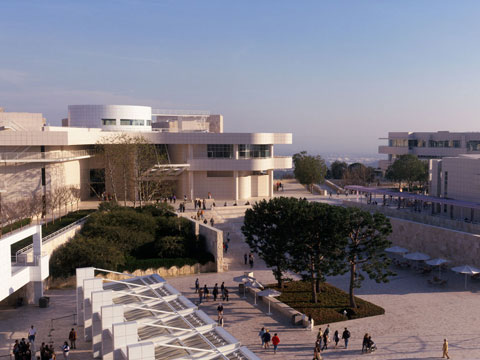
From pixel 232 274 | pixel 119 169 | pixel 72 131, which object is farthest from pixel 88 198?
pixel 232 274

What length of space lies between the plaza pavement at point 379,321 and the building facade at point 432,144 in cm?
6431

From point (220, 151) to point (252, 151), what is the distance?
14.8ft

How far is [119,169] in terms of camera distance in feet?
184

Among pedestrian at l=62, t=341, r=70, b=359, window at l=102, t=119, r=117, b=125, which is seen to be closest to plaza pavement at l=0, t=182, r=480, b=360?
pedestrian at l=62, t=341, r=70, b=359

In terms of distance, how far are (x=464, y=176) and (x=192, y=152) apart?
33.7m

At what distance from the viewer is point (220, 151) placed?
208 ft

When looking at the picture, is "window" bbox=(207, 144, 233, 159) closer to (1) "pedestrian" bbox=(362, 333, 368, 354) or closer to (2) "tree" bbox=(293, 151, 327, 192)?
(2) "tree" bbox=(293, 151, 327, 192)

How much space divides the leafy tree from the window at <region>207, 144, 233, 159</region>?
33221mm

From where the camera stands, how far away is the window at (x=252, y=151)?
63844mm

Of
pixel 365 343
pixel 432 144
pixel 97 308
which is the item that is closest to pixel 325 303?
pixel 365 343

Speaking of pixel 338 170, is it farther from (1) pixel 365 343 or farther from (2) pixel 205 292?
(1) pixel 365 343

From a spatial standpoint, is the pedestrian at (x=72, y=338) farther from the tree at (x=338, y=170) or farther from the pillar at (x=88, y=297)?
the tree at (x=338, y=170)

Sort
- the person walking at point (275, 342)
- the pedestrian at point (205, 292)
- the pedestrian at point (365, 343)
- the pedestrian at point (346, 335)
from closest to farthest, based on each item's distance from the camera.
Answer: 1. the pedestrian at point (365, 343)
2. the person walking at point (275, 342)
3. the pedestrian at point (346, 335)
4. the pedestrian at point (205, 292)

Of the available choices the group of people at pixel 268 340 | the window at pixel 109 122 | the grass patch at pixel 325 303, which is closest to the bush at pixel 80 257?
the grass patch at pixel 325 303
